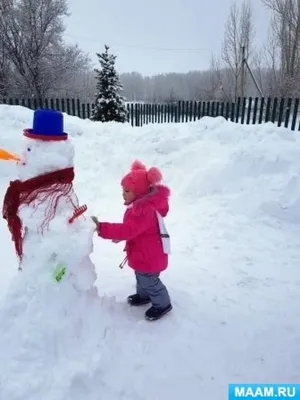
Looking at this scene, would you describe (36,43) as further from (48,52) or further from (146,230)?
(146,230)

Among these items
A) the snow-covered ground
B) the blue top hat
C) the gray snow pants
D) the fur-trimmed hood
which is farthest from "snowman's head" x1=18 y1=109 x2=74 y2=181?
the gray snow pants

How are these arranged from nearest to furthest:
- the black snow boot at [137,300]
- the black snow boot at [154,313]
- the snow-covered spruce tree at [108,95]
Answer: the black snow boot at [154,313] < the black snow boot at [137,300] < the snow-covered spruce tree at [108,95]

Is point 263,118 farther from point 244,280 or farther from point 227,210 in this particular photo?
point 244,280

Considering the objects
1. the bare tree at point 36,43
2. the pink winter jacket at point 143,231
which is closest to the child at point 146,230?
the pink winter jacket at point 143,231

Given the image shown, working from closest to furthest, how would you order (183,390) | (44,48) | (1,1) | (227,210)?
(183,390) → (227,210) → (1,1) → (44,48)

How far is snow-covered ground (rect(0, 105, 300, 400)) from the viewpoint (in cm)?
194

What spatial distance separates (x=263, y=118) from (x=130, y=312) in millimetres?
9917

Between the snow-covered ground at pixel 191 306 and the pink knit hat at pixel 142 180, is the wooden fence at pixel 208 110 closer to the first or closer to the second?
the snow-covered ground at pixel 191 306

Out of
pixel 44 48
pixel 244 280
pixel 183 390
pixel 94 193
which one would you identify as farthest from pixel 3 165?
pixel 44 48

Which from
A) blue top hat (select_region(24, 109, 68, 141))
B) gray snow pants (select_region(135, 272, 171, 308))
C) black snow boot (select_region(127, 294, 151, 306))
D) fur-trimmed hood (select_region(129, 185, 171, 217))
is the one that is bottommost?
black snow boot (select_region(127, 294, 151, 306))

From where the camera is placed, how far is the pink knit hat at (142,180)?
2354mm

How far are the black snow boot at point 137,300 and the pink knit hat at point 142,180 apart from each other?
0.90 metres

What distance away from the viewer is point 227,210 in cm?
452

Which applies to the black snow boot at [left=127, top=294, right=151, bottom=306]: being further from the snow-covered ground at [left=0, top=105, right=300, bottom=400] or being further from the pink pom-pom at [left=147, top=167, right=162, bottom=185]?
the pink pom-pom at [left=147, top=167, right=162, bottom=185]
